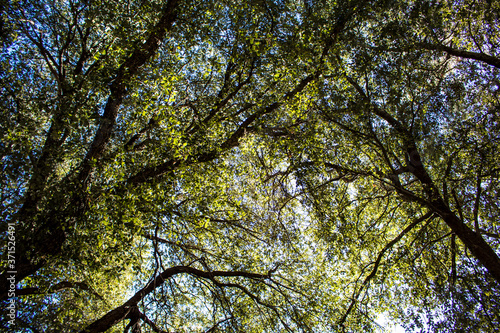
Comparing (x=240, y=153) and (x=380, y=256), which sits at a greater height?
(x=240, y=153)

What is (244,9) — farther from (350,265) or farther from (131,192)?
(350,265)

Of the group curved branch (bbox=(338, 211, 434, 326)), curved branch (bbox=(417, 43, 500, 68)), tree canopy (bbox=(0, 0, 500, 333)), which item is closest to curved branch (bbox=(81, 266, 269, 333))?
tree canopy (bbox=(0, 0, 500, 333))

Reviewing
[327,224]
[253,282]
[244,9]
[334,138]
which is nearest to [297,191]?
[327,224]

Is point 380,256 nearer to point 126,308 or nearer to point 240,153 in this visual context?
point 240,153

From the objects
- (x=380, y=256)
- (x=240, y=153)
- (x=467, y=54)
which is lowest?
(x=380, y=256)

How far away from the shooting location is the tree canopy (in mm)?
7148

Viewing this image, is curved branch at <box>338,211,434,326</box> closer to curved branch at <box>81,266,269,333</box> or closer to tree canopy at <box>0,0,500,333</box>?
tree canopy at <box>0,0,500,333</box>

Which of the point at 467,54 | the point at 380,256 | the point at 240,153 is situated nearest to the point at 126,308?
the point at 240,153

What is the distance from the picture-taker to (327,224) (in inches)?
433

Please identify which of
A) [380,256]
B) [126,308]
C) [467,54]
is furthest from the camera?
[467,54]

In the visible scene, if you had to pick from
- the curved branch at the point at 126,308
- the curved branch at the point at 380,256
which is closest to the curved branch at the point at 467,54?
the curved branch at the point at 380,256

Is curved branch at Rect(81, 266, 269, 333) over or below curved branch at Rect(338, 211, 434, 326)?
over

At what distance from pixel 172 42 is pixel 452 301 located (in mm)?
13176

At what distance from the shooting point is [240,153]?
41.7 feet
